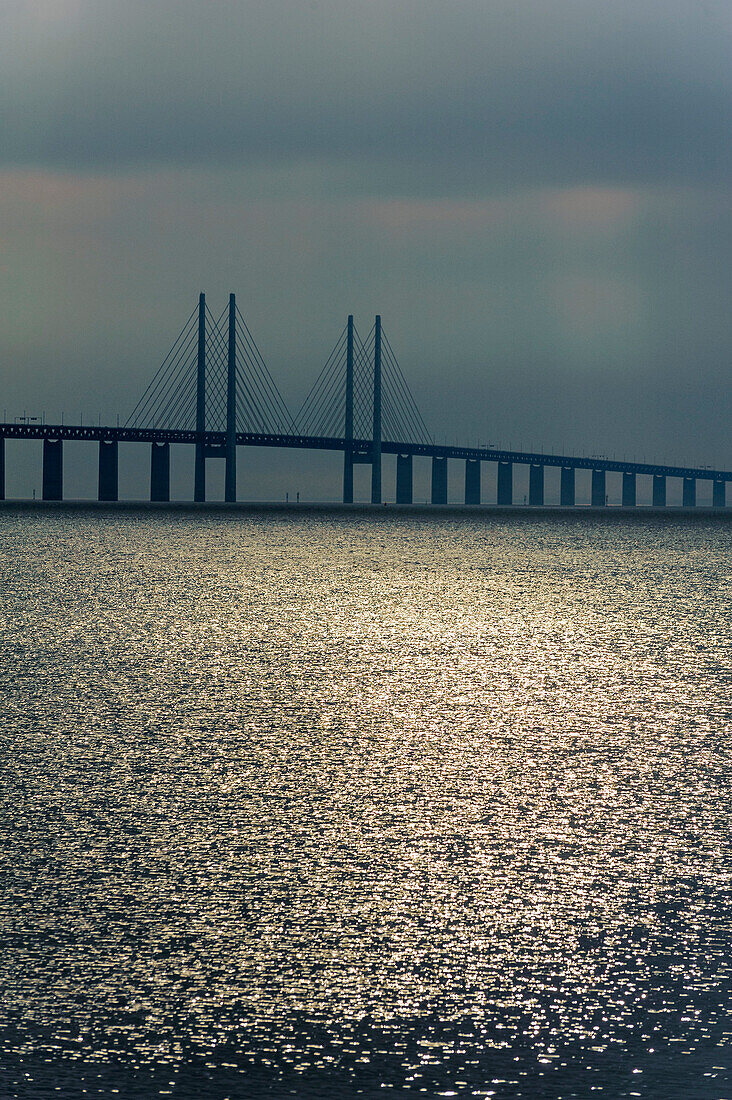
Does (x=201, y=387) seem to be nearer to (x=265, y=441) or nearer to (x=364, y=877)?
(x=265, y=441)

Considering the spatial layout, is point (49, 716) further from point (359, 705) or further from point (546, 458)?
point (546, 458)

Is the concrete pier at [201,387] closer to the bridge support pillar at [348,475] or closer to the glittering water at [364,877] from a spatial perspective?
the bridge support pillar at [348,475]

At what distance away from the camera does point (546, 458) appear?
14275 centimetres

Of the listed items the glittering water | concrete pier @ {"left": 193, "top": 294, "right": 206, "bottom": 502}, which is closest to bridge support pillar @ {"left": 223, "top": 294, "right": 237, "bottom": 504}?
concrete pier @ {"left": 193, "top": 294, "right": 206, "bottom": 502}

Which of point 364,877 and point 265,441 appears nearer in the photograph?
point 364,877

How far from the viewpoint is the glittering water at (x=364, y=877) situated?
365 centimetres

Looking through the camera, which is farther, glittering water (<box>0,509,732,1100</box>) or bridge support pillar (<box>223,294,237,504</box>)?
bridge support pillar (<box>223,294,237,504</box>)

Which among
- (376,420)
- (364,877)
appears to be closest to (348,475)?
(376,420)

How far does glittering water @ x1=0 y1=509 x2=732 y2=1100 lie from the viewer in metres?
3.65

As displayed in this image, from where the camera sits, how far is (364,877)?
540 cm

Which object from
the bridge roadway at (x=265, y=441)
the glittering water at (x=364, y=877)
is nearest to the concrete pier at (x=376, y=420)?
the bridge roadway at (x=265, y=441)

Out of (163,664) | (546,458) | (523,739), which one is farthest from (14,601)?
(546,458)

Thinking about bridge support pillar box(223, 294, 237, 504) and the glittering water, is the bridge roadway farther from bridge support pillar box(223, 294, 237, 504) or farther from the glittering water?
the glittering water

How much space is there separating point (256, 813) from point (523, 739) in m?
2.79
